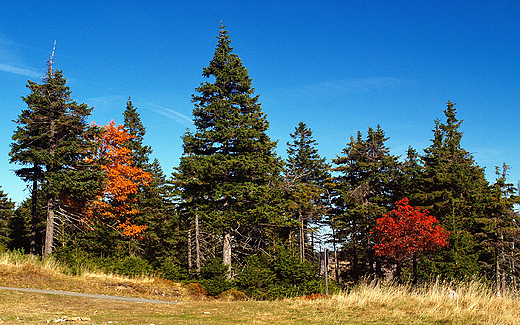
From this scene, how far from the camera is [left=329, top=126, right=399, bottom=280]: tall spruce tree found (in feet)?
118

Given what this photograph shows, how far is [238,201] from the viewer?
2541cm

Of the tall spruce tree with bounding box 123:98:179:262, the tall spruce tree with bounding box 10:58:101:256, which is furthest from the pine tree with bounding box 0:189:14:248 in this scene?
the tall spruce tree with bounding box 10:58:101:256

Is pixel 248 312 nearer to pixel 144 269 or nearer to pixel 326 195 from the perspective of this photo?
A: pixel 144 269

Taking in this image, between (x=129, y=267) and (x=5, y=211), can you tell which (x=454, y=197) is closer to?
(x=129, y=267)

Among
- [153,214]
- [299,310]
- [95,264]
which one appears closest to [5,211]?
[153,214]

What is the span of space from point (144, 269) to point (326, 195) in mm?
27346

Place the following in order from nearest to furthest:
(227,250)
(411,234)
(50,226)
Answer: (50,226)
(227,250)
(411,234)

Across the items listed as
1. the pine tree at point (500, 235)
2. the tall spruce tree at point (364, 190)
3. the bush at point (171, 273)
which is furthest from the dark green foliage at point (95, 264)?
the pine tree at point (500, 235)

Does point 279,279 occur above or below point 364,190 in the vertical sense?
below

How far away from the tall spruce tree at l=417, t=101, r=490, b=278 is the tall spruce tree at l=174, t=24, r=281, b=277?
555 inches

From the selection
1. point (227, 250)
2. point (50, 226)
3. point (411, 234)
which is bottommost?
Result: point (227, 250)

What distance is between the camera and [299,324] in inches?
315

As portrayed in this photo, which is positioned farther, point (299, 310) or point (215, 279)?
point (215, 279)

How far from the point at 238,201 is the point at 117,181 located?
424 inches
